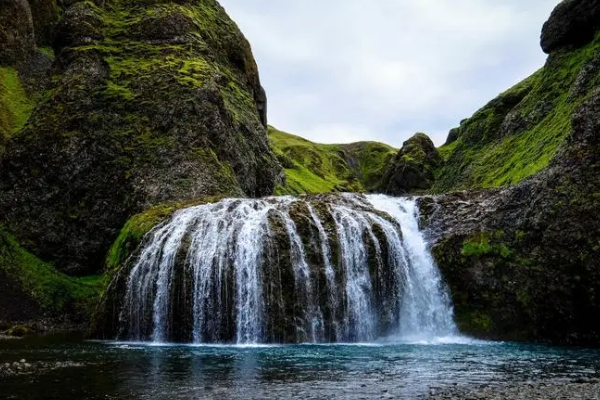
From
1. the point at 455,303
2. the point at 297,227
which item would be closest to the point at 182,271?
the point at 297,227

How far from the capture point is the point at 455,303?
32.1 m

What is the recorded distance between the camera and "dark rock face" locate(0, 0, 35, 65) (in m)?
68.0

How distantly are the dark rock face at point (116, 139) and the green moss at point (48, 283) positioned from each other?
1847 mm

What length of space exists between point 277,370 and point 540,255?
1916 centimetres

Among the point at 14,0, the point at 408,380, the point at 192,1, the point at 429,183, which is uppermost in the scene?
the point at 192,1

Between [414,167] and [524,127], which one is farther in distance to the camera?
[414,167]

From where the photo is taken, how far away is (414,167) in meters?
105

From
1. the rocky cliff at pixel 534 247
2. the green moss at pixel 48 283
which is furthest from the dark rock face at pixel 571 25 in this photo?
the green moss at pixel 48 283

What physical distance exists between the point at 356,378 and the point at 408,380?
1.59 m

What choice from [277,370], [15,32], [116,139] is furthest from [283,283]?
[15,32]

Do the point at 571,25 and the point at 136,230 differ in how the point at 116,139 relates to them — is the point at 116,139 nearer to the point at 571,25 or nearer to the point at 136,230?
the point at 136,230

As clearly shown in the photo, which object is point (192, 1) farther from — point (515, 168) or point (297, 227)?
point (297, 227)

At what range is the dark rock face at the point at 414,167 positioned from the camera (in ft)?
343

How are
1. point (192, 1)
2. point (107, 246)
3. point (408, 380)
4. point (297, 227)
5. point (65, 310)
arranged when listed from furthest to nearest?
point (192, 1) < point (107, 246) < point (65, 310) < point (297, 227) < point (408, 380)
